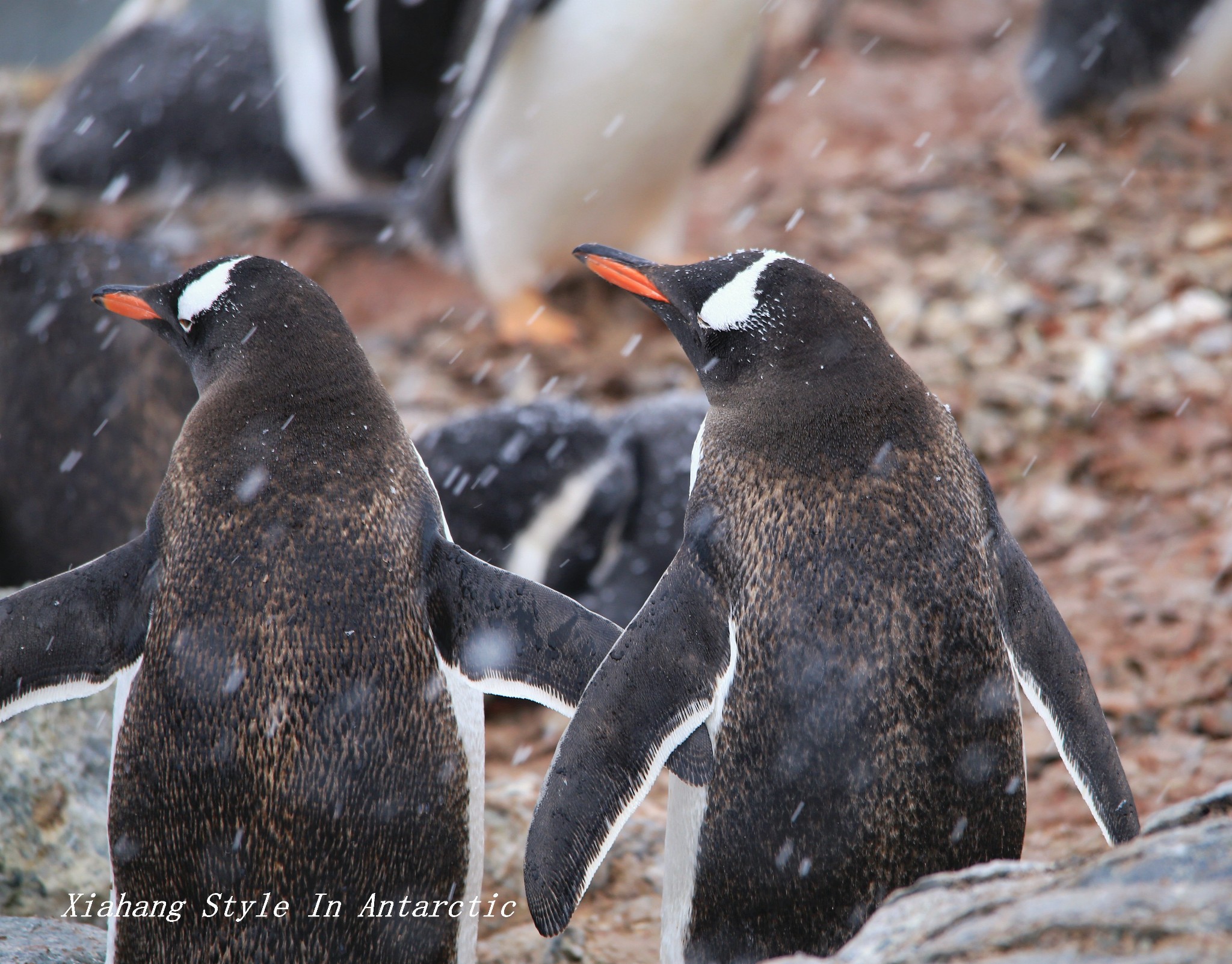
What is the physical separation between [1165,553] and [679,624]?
1.79 metres

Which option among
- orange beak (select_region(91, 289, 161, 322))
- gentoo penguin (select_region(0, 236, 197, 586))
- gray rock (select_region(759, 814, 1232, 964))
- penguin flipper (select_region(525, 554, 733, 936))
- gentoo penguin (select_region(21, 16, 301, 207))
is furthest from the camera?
gentoo penguin (select_region(21, 16, 301, 207))

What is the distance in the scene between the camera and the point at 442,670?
1601 mm

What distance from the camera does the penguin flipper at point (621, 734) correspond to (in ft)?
4.70

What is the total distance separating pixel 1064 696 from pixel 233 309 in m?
1.23

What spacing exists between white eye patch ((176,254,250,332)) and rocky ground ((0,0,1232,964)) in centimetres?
78

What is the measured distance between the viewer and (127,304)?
1.79 meters

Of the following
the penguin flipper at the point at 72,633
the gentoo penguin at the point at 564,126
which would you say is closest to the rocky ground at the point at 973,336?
the gentoo penguin at the point at 564,126

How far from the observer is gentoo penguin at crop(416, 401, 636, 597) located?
271 cm

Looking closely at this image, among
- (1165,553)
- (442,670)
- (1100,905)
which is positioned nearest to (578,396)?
(1165,553)

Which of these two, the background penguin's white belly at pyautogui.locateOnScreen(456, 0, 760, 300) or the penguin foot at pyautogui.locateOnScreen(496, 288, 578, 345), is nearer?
the background penguin's white belly at pyautogui.locateOnScreen(456, 0, 760, 300)

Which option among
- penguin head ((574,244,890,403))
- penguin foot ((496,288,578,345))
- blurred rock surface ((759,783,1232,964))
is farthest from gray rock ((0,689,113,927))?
penguin foot ((496,288,578,345))

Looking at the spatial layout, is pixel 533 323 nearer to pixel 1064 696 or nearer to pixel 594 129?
pixel 594 129

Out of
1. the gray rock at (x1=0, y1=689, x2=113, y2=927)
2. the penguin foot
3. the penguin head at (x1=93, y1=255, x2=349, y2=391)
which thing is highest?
the penguin head at (x1=93, y1=255, x2=349, y2=391)

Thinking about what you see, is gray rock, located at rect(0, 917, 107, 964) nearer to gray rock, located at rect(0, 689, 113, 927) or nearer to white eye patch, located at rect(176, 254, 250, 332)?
gray rock, located at rect(0, 689, 113, 927)
